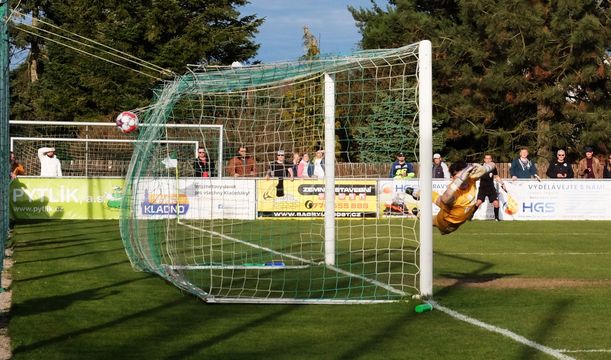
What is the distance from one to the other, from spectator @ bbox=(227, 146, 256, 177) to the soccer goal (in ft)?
0.22

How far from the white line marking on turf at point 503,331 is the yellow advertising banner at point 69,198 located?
18.0 meters

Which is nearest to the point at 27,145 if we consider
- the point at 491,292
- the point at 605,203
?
the point at 605,203

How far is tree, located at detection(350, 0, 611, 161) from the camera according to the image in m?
44.1

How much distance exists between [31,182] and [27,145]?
11680mm

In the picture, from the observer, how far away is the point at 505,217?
28.8 meters

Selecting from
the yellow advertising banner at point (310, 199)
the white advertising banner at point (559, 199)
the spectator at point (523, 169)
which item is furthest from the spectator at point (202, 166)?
the spectator at point (523, 169)

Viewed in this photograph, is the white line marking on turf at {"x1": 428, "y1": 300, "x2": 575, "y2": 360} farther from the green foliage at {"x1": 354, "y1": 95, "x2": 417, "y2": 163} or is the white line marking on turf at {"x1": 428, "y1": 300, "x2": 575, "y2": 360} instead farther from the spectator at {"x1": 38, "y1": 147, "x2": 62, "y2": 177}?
the spectator at {"x1": 38, "y1": 147, "x2": 62, "y2": 177}

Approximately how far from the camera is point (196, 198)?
2147 centimetres

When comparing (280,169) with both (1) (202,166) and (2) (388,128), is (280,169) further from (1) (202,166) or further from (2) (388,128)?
(2) (388,128)

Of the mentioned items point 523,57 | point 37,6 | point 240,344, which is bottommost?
point 240,344

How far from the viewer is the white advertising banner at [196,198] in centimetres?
1567

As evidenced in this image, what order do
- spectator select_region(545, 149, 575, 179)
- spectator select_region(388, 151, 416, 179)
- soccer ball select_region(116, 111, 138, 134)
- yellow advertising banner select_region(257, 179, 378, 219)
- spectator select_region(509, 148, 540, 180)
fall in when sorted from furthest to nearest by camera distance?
spectator select_region(509, 148, 540, 180) < spectator select_region(545, 149, 575, 179) < spectator select_region(388, 151, 416, 179) < yellow advertising banner select_region(257, 179, 378, 219) < soccer ball select_region(116, 111, 138, 134)

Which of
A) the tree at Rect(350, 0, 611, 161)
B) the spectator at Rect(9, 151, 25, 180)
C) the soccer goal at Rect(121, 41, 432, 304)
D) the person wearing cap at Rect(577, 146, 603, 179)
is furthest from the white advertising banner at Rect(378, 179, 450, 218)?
the tree at Rect(350, 0, 611, 161)

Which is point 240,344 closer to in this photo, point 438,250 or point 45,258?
point 45,258
